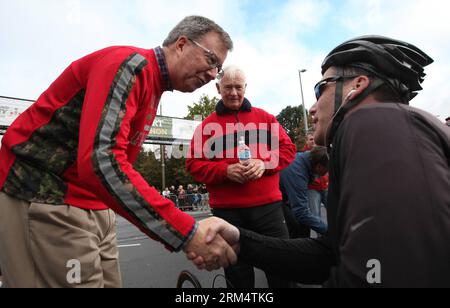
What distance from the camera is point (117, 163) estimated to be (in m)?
1.32

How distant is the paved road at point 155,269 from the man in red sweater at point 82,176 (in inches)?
92.8

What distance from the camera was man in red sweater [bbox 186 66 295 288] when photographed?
275 centimetres

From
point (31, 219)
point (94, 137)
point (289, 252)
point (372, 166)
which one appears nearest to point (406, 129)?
point (372, 166)

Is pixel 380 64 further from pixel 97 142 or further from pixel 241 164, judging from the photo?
pixel 241 164

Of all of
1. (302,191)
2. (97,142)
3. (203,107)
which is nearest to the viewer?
(97,142)

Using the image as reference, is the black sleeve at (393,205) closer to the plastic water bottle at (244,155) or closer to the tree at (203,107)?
the plastic water bottle at (244,155)

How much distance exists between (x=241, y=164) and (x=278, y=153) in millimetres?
473

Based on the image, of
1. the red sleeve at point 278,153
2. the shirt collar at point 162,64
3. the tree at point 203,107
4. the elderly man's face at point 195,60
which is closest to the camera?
the shirt collar at point 162,64

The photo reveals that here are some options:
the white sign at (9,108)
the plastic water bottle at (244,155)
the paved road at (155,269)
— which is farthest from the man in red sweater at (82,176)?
the white sign at (9,108)

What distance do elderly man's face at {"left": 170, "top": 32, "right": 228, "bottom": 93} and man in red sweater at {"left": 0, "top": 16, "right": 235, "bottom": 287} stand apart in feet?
0.14

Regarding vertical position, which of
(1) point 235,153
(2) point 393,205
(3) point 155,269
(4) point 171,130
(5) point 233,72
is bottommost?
(3) point 155,269

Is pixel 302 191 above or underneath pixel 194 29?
underneath

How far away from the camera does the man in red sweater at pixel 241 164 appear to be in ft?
9.02

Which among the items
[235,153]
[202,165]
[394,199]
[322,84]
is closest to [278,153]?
[235,153]
